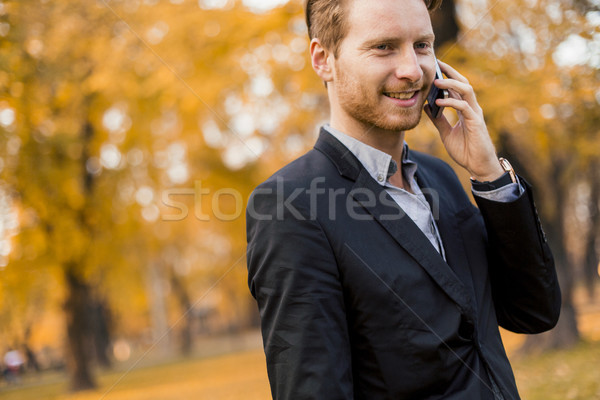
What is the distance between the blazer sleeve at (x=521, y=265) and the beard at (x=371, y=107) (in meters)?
0.34

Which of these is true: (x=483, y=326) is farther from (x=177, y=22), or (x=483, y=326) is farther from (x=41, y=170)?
(x=41, y=170)

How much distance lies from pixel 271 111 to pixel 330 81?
8.31 metres

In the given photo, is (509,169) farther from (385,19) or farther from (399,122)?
(385,19)

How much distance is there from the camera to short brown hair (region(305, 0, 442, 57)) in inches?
66.7

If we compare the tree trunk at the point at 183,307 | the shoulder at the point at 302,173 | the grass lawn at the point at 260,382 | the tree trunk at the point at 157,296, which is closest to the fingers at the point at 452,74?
the shoulder at the point at 302,173

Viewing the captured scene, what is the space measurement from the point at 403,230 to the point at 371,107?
14.6 inches

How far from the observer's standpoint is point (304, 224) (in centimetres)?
148

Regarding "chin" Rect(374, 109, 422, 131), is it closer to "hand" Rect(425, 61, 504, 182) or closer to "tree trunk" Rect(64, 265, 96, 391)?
"hand" Rect(425, 61, 504, 182)

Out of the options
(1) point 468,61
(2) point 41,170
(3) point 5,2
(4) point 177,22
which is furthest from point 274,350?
(2) point 41,170

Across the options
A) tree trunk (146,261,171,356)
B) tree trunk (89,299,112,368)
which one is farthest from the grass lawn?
tree trunk (146,261,171,356)

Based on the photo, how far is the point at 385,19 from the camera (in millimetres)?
1636

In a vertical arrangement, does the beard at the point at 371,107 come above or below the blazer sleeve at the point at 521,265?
above

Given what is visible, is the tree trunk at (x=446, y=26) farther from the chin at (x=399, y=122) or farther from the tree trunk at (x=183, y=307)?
the tree trunk at (x=183, y=307)

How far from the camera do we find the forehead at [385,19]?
1633 mm
